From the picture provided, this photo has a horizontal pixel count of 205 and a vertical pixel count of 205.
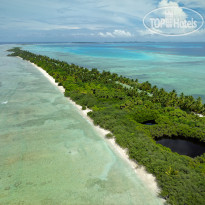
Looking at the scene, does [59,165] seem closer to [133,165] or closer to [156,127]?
[133,165]

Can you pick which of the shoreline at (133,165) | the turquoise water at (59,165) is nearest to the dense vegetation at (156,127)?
the shoreline at (133,165)

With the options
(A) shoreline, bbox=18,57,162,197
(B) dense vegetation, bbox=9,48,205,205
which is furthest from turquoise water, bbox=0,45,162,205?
(B) dense vegetation, bbox=9,48,205,205

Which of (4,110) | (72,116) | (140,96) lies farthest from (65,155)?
(140,96)

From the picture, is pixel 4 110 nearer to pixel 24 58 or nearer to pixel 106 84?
pixel 106 84

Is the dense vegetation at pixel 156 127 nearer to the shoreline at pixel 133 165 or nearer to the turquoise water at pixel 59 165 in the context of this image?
the shoreline at pixel 133 165

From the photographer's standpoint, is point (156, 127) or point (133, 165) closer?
point (133, 165)

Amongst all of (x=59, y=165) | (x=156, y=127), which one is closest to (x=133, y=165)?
(x=59, y=165)

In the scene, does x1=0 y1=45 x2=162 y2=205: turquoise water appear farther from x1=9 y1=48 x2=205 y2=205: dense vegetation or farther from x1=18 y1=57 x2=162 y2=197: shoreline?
x1=9 y1=48 x2=205 y2=205: dense vegetation
